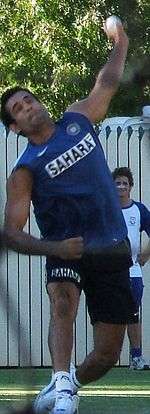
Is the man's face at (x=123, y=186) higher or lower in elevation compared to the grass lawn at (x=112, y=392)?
higher

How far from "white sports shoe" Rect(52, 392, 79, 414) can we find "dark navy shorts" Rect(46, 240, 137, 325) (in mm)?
507

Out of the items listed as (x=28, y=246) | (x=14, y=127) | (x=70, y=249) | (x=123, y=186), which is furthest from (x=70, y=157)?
(x=123, y=186)

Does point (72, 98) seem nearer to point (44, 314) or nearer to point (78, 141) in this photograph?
point (78, 141)

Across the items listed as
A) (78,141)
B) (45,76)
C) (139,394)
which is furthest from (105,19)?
(139,394)

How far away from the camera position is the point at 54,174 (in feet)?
18.7

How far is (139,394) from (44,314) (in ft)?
10.9

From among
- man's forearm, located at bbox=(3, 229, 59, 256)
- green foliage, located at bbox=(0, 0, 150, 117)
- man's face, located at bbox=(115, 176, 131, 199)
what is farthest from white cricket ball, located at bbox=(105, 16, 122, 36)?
man's face, located at bbox=(115, 176, 131, 199)

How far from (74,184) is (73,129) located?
9.7 inches

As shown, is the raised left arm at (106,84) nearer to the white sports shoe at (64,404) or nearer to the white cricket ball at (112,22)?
the white cricket ball at (112,22)

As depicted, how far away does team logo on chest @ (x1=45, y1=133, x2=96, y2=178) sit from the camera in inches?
222

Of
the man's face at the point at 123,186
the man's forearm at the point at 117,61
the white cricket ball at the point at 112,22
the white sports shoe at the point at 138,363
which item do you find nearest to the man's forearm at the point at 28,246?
the white cricket ball at the point at 112,22

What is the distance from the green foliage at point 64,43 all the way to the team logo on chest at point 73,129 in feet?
6.98

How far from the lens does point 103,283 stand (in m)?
6.08

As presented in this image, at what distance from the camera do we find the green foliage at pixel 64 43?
333 centimetres
